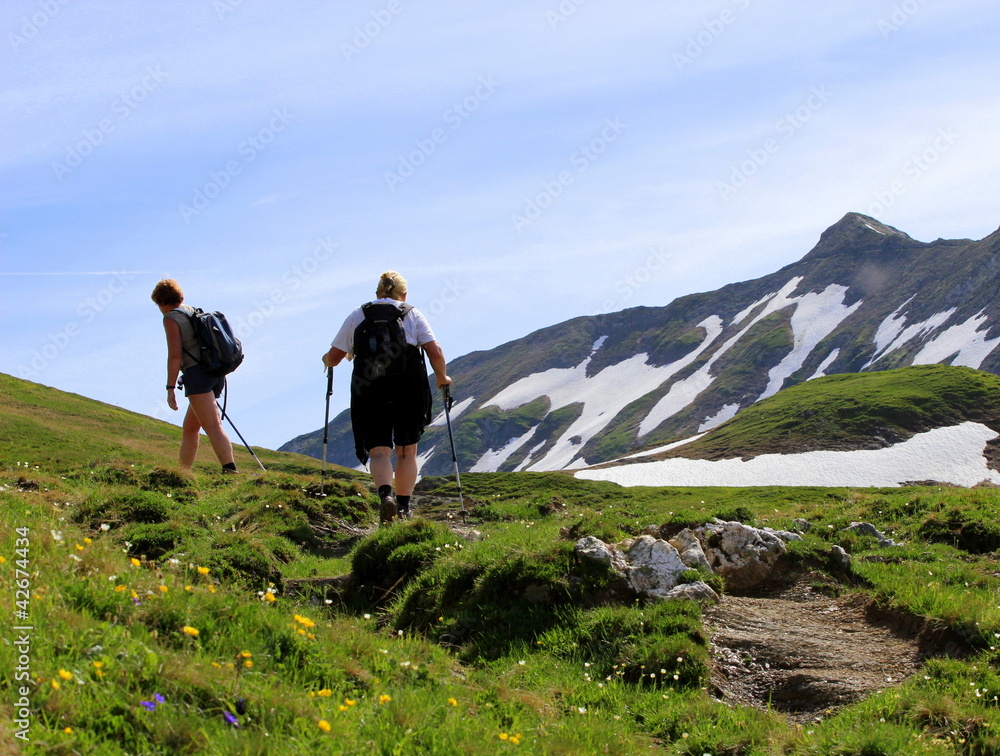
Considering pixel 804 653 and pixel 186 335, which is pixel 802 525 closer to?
pixel 804 653

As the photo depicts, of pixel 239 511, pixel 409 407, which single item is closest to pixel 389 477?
pixel 409 407

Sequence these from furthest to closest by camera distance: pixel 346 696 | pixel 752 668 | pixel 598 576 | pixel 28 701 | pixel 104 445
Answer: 1. pixel 104 445
2. pixel 598 576
3. pixel 752 668
4. pixel 346 696
5. pixel 28 701

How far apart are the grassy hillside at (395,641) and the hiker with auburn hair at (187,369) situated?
4.93 feet

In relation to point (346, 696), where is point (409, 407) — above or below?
above

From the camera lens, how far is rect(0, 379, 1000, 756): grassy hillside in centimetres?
488

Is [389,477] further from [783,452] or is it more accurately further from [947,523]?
[783,452]

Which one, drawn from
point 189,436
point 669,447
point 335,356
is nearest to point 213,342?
point 189,436

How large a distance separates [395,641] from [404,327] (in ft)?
20.4

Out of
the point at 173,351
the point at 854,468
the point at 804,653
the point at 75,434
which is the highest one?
the point at 75,434

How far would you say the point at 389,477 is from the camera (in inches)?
521

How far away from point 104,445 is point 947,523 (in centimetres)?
4117

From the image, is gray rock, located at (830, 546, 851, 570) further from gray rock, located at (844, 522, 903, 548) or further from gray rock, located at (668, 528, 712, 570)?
gray rock, located at (844, 522, 903, 548)

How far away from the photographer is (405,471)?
43.9 feet

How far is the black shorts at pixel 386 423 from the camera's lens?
12812 millimetres
